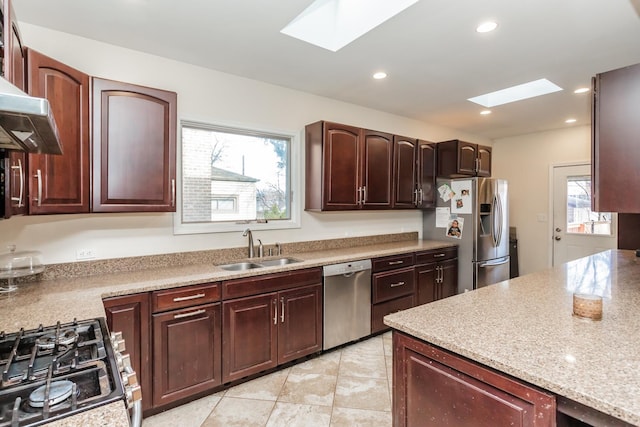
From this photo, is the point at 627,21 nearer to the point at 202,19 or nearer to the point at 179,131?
the point at 202,19

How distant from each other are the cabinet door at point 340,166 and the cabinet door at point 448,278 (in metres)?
1.43

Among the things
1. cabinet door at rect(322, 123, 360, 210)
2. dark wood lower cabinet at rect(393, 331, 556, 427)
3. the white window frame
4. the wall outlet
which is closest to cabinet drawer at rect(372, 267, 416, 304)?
cabinet door at rect(322, 123, 360, 210)

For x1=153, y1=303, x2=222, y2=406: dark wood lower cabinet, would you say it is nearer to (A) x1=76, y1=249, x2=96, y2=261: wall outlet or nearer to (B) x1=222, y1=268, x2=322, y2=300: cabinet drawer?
(B) x1=222, y1=268, x2=322, y2=300: cabinet drawer

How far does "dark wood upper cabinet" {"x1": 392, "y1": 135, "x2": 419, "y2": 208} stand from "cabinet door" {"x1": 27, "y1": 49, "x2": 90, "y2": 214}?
2.90 meters

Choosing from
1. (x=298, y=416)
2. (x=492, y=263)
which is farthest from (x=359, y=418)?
(x=492, y=263)

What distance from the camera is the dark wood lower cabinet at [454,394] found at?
101 cm

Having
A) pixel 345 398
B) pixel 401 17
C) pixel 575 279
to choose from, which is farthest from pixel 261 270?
pixel 575 279

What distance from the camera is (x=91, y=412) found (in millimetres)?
793

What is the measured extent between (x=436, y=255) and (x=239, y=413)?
8.81ft

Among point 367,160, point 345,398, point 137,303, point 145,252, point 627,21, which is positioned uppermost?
point 627,21

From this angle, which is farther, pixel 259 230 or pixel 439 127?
pixel 439 127

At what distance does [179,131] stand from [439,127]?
12.2ft

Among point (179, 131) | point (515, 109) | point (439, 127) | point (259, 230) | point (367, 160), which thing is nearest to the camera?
point (179, 131)

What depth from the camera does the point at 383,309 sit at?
336 centimetres
